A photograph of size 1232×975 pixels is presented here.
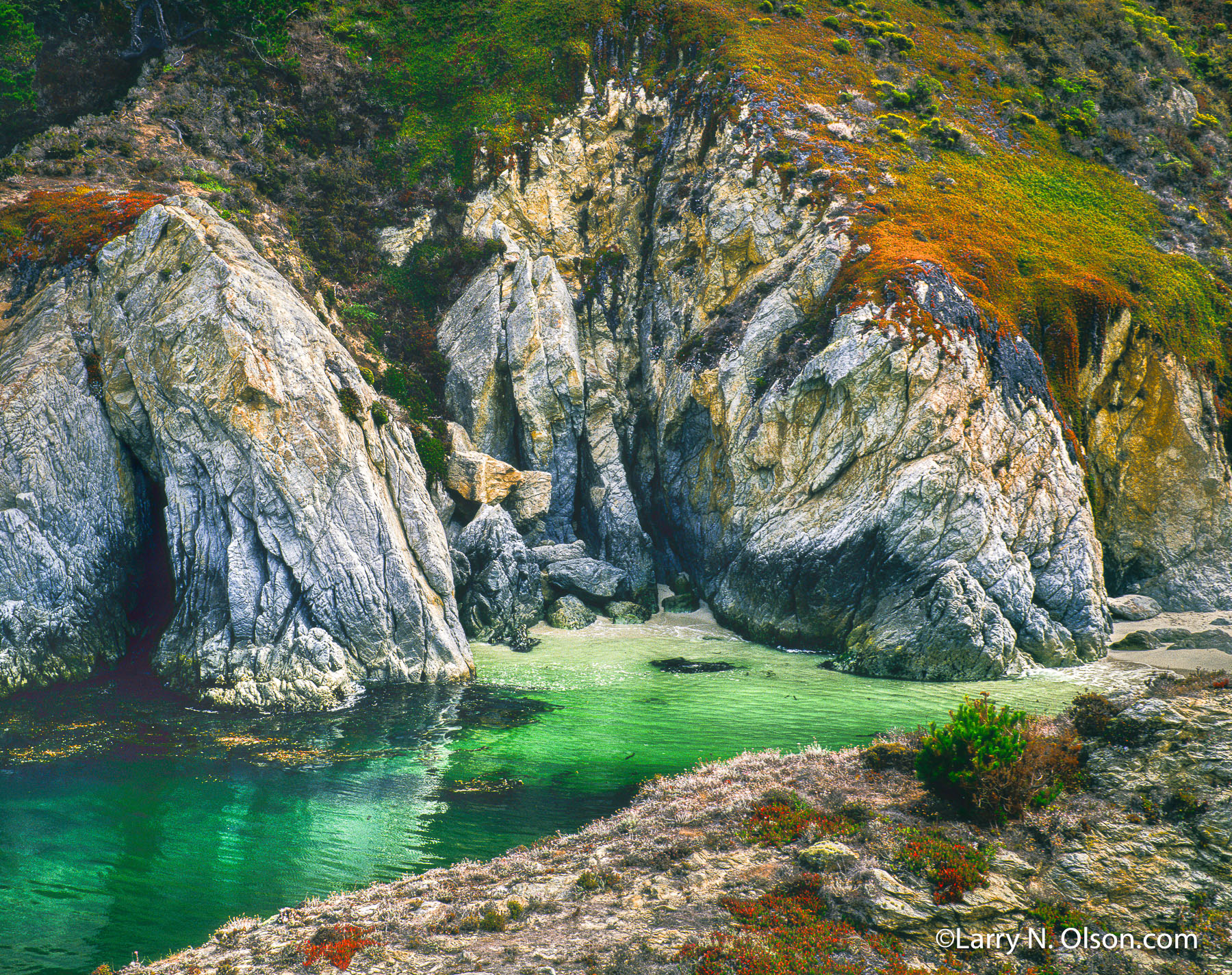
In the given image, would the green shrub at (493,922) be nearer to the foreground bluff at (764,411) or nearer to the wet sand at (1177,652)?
the foreground bluff at (764,411)

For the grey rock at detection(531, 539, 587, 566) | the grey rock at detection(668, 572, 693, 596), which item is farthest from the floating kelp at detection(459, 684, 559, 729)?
the grey rock at detection(668, 572, 693, 596)

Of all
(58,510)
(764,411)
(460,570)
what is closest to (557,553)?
(460,570)

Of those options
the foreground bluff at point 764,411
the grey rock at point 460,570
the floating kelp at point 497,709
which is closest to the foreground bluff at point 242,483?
the floating kelp at point 497,709

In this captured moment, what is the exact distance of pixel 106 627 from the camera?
91.9ft

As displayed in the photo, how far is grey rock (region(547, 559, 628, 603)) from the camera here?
41.2 meters

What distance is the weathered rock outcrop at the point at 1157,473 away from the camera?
4028 centimetres

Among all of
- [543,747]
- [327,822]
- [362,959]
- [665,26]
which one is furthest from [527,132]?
[362,959]

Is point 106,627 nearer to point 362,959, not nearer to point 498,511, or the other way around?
point 498,511

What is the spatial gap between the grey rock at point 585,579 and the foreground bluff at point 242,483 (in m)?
10.2

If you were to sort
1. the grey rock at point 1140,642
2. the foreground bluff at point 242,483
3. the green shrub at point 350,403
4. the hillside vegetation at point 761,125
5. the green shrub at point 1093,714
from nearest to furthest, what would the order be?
1. the green shrub at point 1093,714
2. the foreground bluff at point 242,483
3. the green shrub at point 350,403
4. the grey rock at point 1140,642
5. the hillside vegetation at point 761,125

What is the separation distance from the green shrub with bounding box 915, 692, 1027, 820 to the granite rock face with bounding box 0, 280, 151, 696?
2989 centimetres

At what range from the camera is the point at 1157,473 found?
41.6m

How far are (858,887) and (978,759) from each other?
12.5 feet

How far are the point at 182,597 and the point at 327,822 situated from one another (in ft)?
55.5
